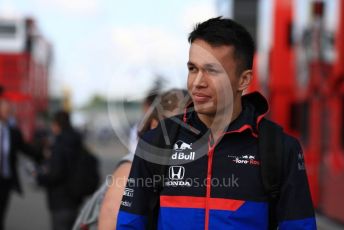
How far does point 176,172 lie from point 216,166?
0.14 meters

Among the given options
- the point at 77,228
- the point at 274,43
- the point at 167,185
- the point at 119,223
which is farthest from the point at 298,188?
the point at 274,43

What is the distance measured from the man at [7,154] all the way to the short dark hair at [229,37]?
569 centimetres

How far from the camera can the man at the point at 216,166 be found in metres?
2.69

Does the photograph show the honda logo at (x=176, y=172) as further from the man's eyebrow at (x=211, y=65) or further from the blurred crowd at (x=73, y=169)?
the blurred crowd at (x=73, y=169)

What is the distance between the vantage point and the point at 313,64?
1084 cm

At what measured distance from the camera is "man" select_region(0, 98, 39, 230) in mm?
8227

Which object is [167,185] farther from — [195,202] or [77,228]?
[77,228]

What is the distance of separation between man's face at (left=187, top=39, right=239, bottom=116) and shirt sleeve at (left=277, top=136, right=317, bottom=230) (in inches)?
10.9

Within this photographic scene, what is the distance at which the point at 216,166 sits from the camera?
2730 millimetres

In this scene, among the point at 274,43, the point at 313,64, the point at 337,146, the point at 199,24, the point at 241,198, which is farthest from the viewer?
the point at 274,43

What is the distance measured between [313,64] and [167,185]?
27.5 ft

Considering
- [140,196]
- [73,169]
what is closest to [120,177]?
[140,196]

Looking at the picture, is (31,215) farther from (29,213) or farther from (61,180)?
(61,180)

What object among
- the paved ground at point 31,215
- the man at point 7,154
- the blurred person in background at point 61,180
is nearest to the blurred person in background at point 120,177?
the blurred person in background at point 61,180
